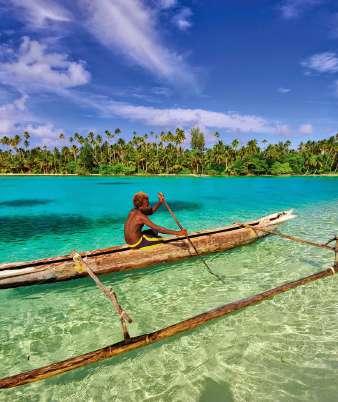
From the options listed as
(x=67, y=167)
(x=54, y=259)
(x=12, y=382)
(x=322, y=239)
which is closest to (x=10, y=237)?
(x=54, y=259)

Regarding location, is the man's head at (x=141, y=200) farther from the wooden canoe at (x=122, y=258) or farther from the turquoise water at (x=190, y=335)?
the turquoise water at (x=190, y=335)

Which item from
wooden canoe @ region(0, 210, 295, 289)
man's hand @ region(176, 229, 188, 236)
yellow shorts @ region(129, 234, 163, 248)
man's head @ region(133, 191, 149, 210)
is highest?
man's head @ region(133, 191, 149, 210)

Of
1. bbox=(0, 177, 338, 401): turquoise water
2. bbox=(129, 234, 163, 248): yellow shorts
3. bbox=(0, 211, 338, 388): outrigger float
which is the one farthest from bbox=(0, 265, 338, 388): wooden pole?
bbox=(129, 234, 163, 248): yellow shorts

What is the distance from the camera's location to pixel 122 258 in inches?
327

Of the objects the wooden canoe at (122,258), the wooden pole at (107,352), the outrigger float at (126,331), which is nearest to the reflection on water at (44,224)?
the wooden canoe at (122,258)

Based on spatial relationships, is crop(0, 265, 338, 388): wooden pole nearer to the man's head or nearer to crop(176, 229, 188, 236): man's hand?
crop(176, 229, 188, 236): man's hand

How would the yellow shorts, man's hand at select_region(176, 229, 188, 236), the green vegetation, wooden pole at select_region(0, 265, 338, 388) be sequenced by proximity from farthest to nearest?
1. the green vegetation
2. man's hand at select_region(176, 229, 188, 236)
3. the yellow shorts
4. wooden pole at select_region(0, 265, 338, 388)

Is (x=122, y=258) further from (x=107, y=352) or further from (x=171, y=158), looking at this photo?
(x=171, y=158)

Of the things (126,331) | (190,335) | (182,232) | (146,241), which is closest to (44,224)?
(146,241)

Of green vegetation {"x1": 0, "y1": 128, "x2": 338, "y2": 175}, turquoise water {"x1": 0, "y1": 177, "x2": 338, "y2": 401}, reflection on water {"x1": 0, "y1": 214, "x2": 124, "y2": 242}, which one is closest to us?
turquoise water {"x1": 0, "y1": 177, "x2": 338, "y2": 401}

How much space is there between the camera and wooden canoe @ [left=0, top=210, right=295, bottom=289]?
7.07 meters

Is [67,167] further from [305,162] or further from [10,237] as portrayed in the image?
[10,237]

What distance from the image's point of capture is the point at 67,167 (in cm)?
9756

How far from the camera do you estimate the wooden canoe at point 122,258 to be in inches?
278
